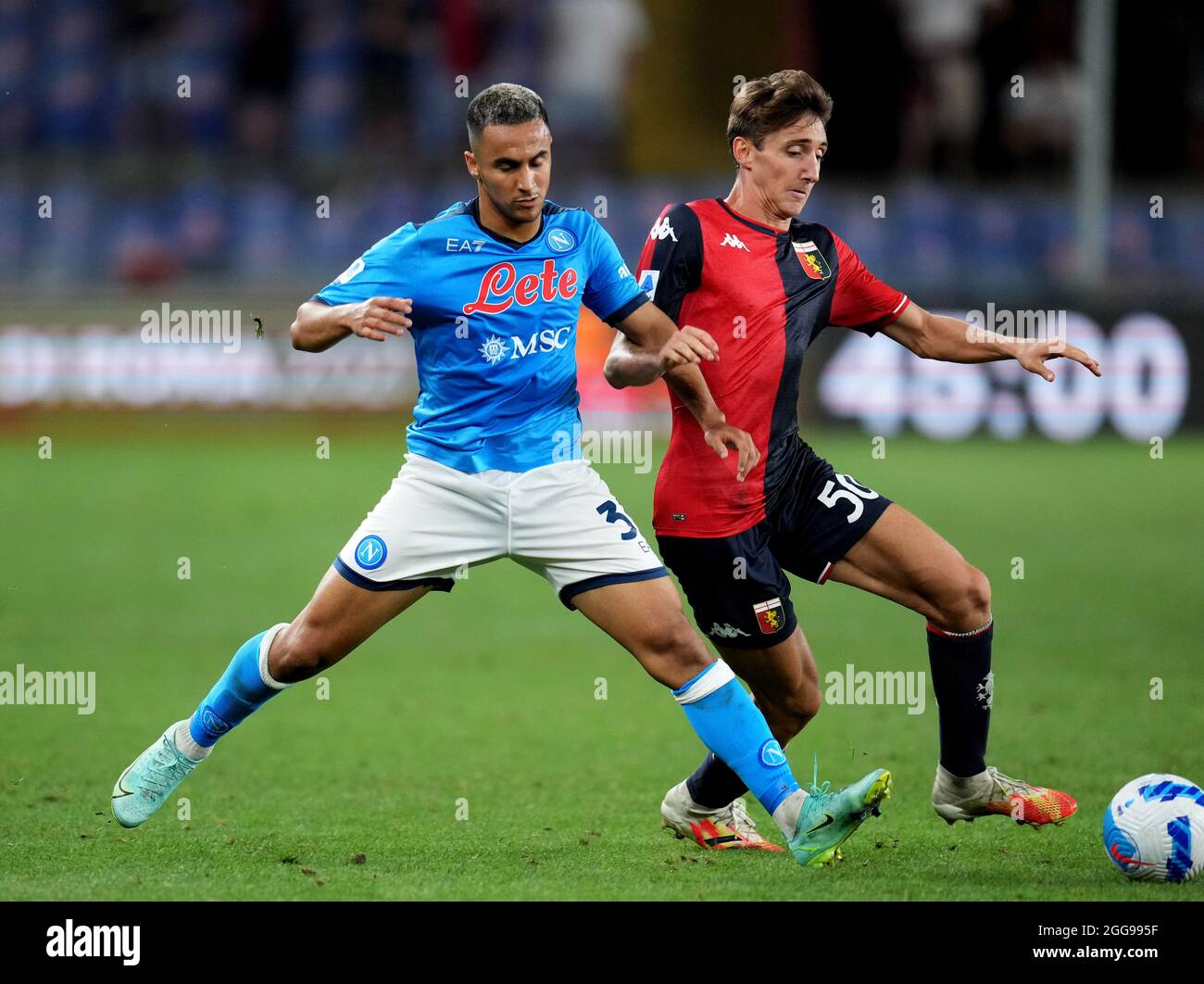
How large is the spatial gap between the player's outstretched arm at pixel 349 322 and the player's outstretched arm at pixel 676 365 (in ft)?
2.40

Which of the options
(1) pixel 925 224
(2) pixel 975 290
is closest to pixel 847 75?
(1) pixel 925 224

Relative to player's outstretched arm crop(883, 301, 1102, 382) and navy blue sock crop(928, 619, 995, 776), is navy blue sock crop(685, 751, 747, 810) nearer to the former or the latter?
navy blue sock crop(928, 619, 995, 776)

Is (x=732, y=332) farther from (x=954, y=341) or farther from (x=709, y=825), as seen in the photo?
(x=709, y=825)

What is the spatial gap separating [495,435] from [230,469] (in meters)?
11.6

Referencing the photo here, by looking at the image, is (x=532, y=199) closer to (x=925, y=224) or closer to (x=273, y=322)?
(x=273, y=322)

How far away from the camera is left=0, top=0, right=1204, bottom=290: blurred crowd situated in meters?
22.2

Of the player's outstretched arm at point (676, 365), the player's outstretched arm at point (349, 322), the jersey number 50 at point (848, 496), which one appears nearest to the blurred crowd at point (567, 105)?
the jersey number 50 at point (848, 496)

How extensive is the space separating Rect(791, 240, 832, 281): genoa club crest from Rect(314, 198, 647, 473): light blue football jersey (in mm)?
693

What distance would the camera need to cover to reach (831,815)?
520cm

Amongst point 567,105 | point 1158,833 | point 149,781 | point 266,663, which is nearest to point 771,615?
point 1158,833

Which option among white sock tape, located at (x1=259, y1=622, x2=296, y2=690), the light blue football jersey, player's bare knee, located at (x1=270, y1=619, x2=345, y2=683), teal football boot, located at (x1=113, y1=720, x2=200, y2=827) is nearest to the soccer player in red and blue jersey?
the light blue football jersey

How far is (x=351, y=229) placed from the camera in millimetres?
21594

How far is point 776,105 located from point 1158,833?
2.57 m

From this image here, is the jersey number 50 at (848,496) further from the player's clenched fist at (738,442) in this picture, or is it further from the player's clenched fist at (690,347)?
the player's clenched fist at (690,347)
